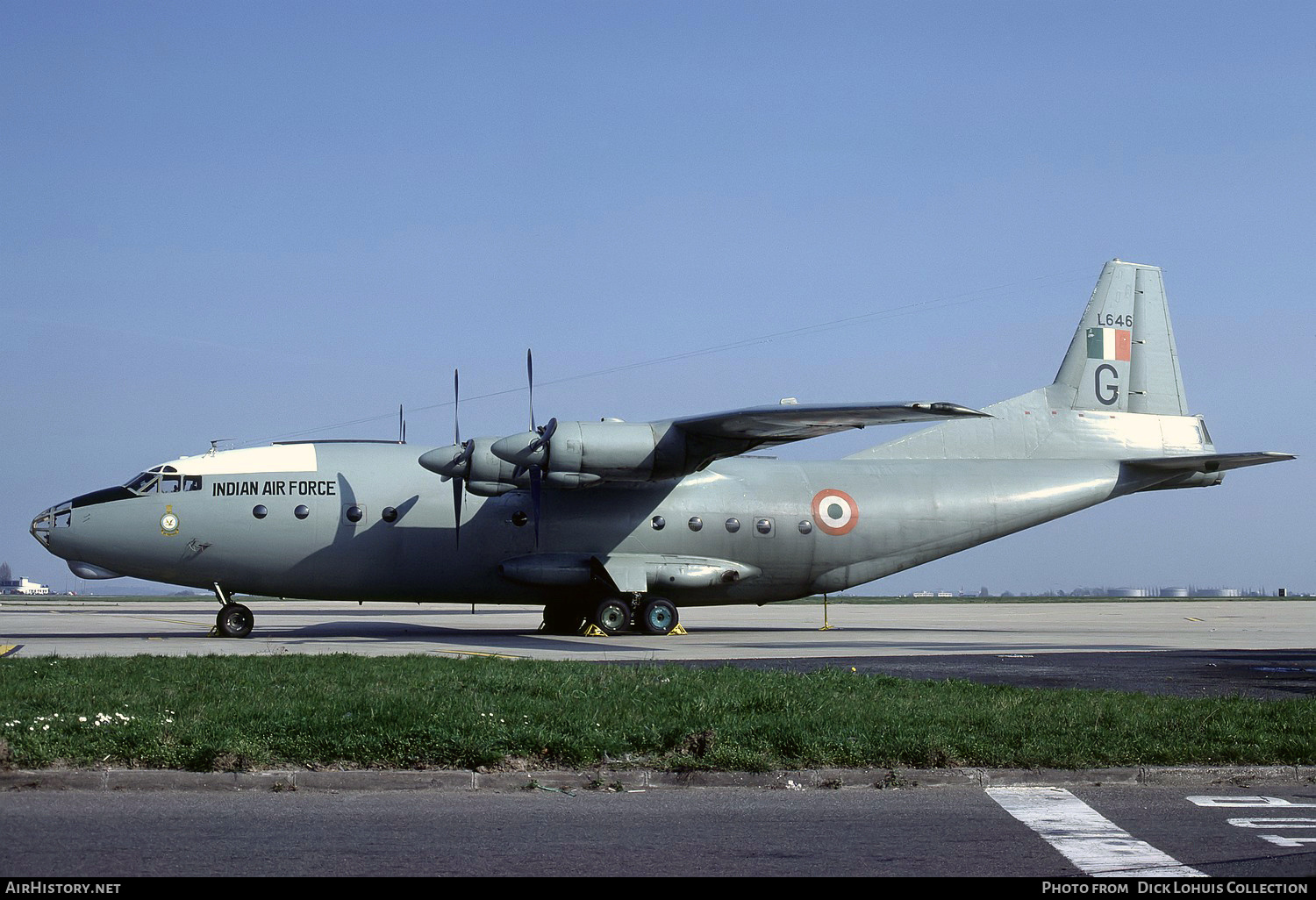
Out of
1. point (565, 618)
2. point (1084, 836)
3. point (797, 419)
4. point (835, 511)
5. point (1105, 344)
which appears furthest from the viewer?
point (1105, 344)

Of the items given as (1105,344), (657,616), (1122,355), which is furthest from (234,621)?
(1122,355)

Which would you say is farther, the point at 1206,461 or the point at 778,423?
the point at 1206,461

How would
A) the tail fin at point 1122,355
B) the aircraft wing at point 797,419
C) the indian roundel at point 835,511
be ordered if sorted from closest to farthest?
1. the aircraft wing at point 797,419
2. the indian roundel at point 835,511
3. the tail fin at point 1122,355

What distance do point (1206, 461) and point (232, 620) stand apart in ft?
76.5

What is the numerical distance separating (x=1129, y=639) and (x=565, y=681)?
59.0ft

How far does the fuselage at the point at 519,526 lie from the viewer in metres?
25.3

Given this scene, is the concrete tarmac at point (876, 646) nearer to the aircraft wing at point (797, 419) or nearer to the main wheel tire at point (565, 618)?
the main wheel tire at point (565, 618)

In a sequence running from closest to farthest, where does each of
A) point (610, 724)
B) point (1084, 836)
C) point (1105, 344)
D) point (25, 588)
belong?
point (1084, 836) < point (610, 724) < point (1105, 344) < point (25, 588)

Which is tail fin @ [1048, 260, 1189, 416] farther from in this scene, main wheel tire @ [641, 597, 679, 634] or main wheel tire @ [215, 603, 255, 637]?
main wheel tire @ [215, 603, 255, 637]

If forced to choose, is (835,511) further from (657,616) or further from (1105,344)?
(1105,344)

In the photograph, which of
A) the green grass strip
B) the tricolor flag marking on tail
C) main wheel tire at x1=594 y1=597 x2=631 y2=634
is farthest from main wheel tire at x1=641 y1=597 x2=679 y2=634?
the tricolor flag marking on tail

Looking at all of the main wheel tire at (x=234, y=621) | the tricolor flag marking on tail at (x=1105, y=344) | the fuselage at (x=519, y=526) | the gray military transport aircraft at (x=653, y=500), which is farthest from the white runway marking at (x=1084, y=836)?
the tricolor flag marking on tail at (x=1105, y=344)

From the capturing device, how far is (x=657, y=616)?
26.5m

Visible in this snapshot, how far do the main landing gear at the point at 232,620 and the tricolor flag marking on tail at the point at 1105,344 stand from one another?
72.3 ft
